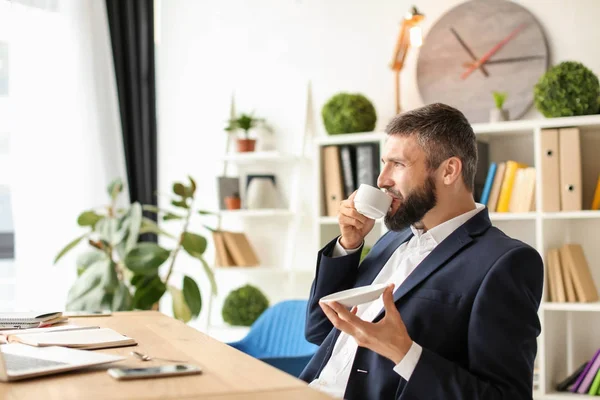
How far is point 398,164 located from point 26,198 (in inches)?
108

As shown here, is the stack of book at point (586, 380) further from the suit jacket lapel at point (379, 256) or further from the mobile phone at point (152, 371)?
the mobile phone at point (152, 371)

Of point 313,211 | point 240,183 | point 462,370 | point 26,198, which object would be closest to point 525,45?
point 313,211

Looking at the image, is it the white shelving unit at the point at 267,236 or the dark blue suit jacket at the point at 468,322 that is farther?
the white shelving unit at the point at 267,236

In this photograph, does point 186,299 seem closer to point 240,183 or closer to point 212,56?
point 240,183

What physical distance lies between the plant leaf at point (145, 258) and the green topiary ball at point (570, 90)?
6.32 ft

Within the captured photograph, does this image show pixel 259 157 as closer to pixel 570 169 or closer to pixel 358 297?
pixel 570 169

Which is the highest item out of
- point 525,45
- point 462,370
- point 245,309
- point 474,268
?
point 525,45

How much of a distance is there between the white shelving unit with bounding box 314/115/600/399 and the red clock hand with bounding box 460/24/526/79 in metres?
0.34

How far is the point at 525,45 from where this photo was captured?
11.8 ft

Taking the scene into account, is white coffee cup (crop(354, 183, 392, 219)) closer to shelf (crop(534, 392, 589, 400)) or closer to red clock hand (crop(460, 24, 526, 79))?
shelf (crop(534, 392, 589, 400))

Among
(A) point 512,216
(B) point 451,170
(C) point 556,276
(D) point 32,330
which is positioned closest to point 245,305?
(A) point 512,216

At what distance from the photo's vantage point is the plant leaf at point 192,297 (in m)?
3.86

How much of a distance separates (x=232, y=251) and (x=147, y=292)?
0.55 metres

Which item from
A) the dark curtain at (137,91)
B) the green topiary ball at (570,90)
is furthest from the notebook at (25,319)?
the dark curtain at (137,91)
